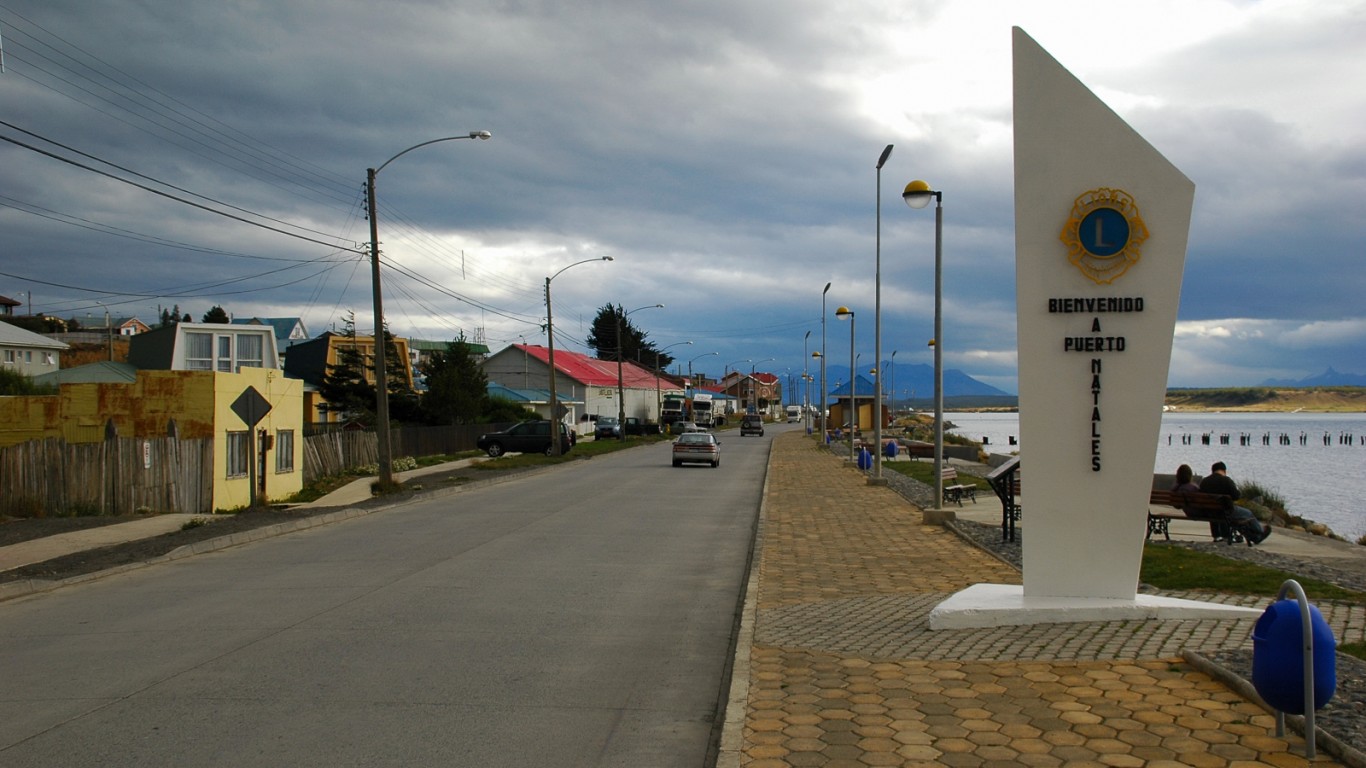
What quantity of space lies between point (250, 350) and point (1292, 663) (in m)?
35.5

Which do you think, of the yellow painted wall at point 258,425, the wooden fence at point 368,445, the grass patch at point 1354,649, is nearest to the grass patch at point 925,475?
the wooden fence at point 368,445

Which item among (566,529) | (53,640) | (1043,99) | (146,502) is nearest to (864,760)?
(1043,99)

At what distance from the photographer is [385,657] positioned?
8.10 metres

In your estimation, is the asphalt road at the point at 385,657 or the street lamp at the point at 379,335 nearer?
the asphalt road at the point at 385,657

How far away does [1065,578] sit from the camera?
8758mm

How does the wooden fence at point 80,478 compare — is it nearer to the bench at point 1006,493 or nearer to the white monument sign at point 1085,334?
the bench at point 1006,493

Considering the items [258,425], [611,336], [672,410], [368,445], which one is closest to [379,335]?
[258,425]

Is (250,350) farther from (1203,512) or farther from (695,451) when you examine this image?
(1203,512)

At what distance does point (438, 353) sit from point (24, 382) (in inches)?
755

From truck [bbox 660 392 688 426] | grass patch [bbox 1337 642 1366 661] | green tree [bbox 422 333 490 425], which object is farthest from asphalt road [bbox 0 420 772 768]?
truck [bbox 660 392 688 426]

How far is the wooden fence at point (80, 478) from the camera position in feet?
71.4

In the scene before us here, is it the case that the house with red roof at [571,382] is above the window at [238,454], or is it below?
above

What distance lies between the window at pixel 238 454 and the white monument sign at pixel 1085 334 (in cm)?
2016

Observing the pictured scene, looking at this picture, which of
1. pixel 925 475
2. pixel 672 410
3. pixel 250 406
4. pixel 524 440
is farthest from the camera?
pixel 672 410
